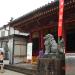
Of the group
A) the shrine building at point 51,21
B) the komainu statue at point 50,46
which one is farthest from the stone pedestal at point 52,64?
the shrine building at point 51,21

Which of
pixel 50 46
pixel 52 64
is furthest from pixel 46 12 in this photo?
pixel 52 64

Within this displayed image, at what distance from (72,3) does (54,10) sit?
179 centimetres

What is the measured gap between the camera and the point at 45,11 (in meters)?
15.4

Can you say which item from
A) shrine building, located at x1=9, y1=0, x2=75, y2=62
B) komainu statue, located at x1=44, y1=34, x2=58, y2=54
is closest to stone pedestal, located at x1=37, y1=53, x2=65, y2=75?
komainu statue, located at x1=44, y1=34, x2=58, y2=54

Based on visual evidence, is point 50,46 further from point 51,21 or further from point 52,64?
point 51,21

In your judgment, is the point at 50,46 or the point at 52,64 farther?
the point at 50,46

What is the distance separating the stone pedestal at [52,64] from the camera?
987cm

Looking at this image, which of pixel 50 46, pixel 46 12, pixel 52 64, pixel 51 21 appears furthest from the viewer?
pixel 51 21

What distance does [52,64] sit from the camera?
1019cm

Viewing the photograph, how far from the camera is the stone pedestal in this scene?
9867mm

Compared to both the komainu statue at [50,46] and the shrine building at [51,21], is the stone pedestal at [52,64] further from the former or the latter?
the shrine building at [51,21]

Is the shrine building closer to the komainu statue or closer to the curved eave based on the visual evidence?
the curved eave

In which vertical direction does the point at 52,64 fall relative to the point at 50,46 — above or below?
below

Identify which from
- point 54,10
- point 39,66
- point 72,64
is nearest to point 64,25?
point 54,10
